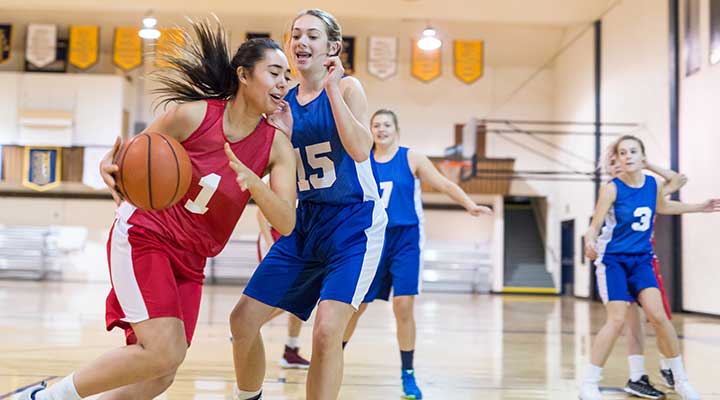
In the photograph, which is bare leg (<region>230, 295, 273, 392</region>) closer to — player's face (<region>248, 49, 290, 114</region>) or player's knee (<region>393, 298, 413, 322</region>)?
player's face (<region>248, 49, 290, 114</region>)

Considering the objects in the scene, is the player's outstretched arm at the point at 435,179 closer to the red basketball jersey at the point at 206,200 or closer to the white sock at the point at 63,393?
the red basketball jersey at the point at 206,200

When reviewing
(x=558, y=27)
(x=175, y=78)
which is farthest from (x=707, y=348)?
(x=558, y=27)

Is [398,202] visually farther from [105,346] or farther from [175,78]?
[105,346]

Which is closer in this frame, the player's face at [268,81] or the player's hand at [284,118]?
the player's face at [268,81]

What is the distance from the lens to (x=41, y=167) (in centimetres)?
1758

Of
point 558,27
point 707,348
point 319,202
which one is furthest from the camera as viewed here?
point 558,27

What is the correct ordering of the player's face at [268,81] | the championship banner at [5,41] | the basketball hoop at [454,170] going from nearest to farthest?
the player's face at [268,81] → the championship banner at [5,41] → the basketball hoop at [454,170]

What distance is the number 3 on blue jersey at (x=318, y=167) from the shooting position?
2.93 m

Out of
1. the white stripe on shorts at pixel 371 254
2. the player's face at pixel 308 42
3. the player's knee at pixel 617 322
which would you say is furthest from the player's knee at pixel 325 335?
the player's knee at pixel 617 322

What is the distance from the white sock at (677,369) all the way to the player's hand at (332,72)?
9.53 feet

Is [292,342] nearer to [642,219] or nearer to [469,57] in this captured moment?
[642,219]

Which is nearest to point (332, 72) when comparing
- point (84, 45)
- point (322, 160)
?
point (322, 160)

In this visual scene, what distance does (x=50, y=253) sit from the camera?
18719 mm

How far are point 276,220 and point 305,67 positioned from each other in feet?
2.51
